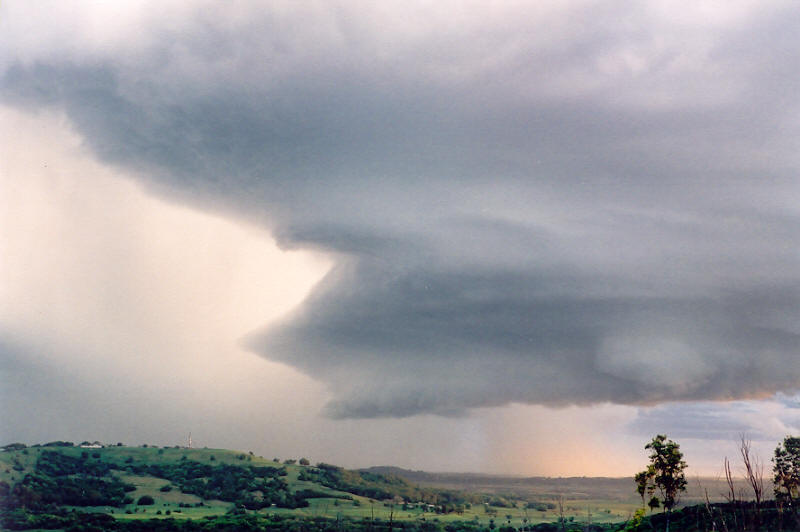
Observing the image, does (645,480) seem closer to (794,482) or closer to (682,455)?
(682,455)

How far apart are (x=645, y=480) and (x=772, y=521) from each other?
83.4ft

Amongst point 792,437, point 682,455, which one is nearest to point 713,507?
point 682,455

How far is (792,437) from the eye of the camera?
17525 centimetres

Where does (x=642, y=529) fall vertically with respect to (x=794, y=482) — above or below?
below

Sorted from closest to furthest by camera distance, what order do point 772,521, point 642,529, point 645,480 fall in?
point 772,521 → point 645,480 → point 642,529

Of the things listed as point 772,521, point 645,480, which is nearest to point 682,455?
point 645,480

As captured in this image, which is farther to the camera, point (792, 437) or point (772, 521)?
point (792, 437)

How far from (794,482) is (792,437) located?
453 inches

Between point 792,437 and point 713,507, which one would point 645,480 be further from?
point 792,437

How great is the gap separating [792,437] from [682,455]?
103 feet

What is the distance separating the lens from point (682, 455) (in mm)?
165000

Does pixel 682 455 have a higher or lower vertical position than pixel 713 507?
higher

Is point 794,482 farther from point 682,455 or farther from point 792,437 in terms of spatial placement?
point 682,455

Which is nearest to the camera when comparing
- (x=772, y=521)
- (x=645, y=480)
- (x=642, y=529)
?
(x=772, y=521)
